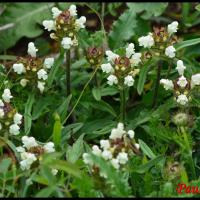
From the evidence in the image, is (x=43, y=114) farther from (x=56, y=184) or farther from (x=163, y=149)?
(x=56, y=184)

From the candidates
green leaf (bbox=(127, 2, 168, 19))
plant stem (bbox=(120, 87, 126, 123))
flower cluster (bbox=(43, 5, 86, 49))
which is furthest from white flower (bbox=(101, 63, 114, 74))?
green leaf (bbox=(127, 2, 168, 19))

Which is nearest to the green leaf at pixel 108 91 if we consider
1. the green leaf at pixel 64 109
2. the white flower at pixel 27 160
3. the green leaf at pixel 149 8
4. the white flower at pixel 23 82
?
the green leaf at pixel 64 109

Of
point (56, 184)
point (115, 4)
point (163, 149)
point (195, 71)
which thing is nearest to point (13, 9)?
point (115, 4)

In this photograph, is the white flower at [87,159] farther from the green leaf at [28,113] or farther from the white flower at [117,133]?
the green leaf at [28,113]

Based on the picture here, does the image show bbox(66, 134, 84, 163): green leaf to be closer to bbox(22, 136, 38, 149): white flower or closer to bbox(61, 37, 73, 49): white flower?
bbox(22, 136, 38, 149): white flower

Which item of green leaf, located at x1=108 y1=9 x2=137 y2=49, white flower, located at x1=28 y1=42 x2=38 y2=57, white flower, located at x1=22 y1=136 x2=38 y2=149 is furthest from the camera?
green leaf, located at x1=108 y1=9 x2=137 y2=49

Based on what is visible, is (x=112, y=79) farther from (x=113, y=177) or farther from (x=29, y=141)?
(x=113, y=177)
